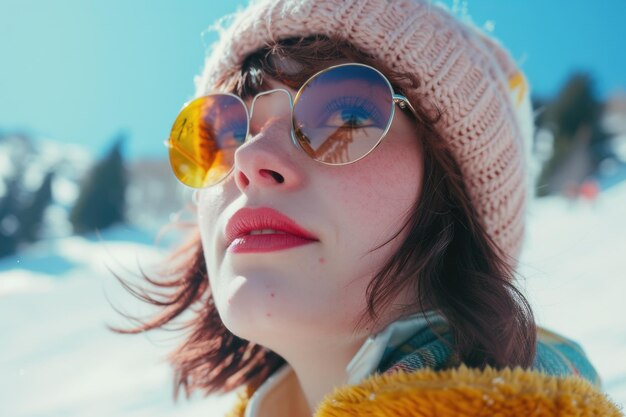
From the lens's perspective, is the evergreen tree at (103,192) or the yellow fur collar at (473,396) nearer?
the yellow fur collar at (473,396)

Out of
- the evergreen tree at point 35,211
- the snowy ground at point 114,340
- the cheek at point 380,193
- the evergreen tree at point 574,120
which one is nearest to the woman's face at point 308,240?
the cheek at point 380,193

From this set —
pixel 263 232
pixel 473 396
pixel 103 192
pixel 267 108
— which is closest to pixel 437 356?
pixel 473 396

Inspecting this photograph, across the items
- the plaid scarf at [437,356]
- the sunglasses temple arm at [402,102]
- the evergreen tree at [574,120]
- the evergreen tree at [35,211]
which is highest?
the evergreen tree at [574,120]

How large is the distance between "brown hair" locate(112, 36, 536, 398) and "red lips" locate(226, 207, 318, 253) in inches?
7.3

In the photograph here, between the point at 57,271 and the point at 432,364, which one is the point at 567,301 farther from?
the point at 57,271

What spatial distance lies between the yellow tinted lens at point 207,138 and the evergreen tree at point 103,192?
15605mm

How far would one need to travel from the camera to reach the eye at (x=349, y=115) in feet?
3.82

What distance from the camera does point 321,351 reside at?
4.00 ft

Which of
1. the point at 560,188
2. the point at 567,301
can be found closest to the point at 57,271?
the point at 567,301

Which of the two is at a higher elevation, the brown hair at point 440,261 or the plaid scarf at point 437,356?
the brown hair at point 440,261

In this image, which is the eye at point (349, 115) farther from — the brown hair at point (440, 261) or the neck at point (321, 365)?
the neck at point (321, 365)

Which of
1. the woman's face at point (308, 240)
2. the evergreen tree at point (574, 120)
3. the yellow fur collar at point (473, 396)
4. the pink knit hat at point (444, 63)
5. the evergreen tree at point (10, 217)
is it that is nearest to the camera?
the yellow fur collar at point (473, 396)

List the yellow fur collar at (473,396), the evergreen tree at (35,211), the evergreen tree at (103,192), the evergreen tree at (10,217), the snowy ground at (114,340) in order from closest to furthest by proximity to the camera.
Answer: the yellow fur collar at (473,396) → the snowy ground at (114,340) → the evergreen tree at (10,217) → the evergreen tree at (35,211) → the evergreen tree at (103,192)

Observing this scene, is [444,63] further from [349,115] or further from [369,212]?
[369,212]
